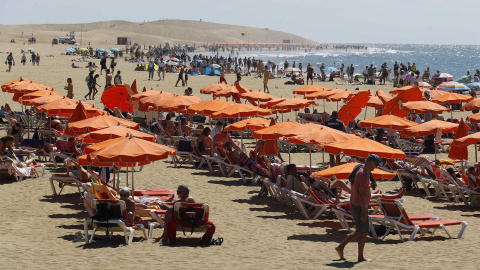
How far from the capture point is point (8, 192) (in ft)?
41.4

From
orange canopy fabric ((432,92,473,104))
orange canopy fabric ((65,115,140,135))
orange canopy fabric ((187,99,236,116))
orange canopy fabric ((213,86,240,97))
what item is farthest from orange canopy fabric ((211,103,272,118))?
orange canopy fabric ((432,92,473,104))

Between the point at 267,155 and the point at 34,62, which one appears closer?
the point at 267,155

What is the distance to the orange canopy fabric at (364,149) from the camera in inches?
444

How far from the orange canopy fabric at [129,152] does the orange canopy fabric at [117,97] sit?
41.9ft

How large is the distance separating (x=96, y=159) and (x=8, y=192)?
3267 mm

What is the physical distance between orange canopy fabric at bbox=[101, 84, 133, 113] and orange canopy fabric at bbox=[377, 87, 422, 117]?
7.81 meters

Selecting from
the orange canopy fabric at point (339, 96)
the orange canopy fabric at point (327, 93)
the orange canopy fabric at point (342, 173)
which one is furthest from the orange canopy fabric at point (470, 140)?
the orange canopy fabric at point (327, 93)

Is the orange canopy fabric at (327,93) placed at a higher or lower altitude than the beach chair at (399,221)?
higher

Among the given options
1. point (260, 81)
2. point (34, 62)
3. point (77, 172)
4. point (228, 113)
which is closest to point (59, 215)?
point (77, 172)

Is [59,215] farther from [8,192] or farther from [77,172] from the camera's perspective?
[8,192]

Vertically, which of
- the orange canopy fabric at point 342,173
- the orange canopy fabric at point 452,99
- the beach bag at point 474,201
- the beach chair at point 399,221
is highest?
the orange canopy fabric at point 452,99

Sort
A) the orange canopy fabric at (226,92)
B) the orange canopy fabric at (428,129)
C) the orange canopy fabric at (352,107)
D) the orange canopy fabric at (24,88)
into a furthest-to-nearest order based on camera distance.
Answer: the orange canopy fabric at (226,92)
the orange canopy fabric at (24,88)
the orange canopy fabric at (352,107)
the orange canopy fabric at (428,129)

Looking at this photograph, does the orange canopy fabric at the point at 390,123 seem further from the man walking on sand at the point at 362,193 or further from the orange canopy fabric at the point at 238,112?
the man walking on sand at the point at 362,193

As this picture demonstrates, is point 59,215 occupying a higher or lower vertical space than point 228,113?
lower
